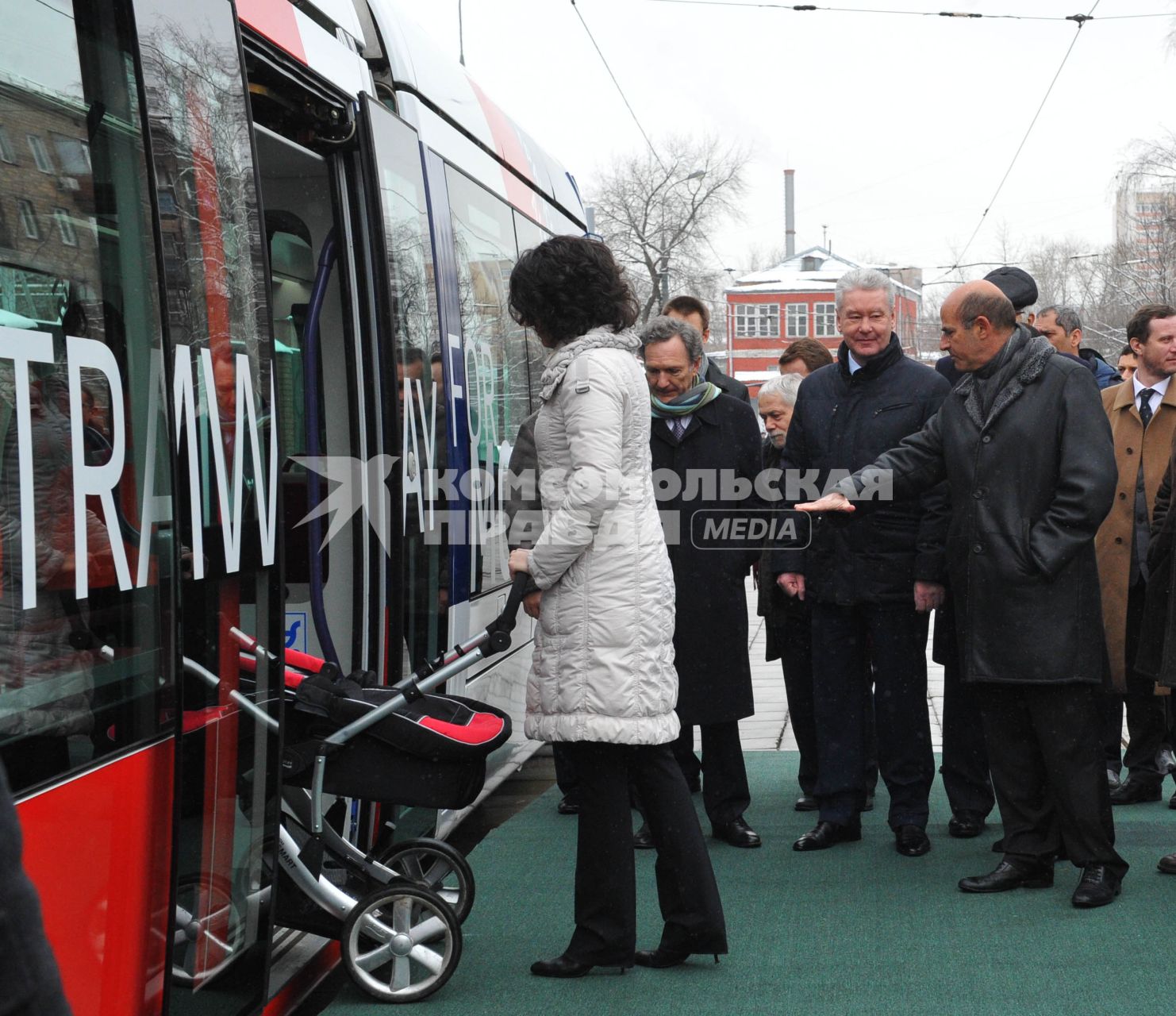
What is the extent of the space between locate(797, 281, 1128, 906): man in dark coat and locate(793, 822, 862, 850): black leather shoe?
0.70 metres

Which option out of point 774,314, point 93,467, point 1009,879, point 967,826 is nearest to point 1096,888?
point 1009,879

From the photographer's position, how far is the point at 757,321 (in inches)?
3536

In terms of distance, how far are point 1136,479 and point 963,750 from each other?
1.31 metres

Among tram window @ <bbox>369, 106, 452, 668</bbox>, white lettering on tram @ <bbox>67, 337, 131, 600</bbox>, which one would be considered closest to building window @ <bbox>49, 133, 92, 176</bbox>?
white lettering on tram @ <bbox>67, 337, 131, 600</bbox>

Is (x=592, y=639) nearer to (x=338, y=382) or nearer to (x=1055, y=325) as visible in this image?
(x=338, y=382)

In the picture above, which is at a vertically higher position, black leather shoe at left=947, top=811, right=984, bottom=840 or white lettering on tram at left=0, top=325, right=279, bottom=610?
white lettering on tram at left=0, top=325, right=279, bottom=610

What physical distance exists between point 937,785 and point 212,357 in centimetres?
440

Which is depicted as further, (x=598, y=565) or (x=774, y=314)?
(x=774, y=314)

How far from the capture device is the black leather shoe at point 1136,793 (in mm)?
5938

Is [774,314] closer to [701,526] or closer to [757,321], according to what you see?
[757,321]

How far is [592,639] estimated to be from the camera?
3701 millimetres

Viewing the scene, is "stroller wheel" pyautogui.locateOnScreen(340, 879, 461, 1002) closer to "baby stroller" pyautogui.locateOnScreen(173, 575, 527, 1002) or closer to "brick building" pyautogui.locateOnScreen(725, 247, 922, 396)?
"baby stroller" pyautogui.locateOnScreen(173, 575, 527, 1002)

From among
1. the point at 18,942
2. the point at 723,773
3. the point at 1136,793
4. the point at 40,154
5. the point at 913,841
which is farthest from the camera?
the point at 1136,793

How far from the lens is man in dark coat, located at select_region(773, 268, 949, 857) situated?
520 cm
